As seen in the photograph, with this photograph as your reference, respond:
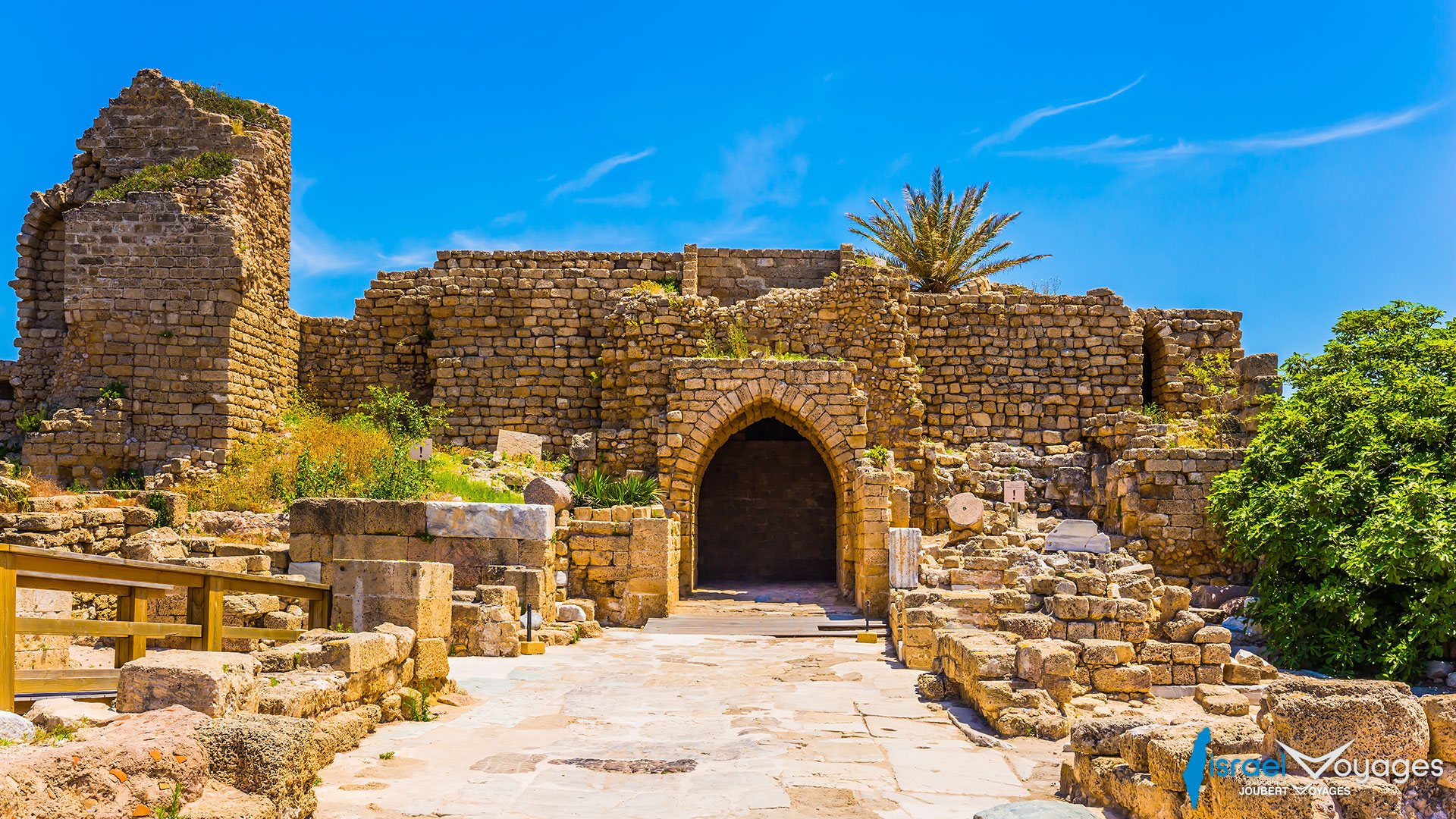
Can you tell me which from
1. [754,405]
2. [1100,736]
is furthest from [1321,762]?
[754,405]

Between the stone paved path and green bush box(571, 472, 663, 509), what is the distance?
220 inches

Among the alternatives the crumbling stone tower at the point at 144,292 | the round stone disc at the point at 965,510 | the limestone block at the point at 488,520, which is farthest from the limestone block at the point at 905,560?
the crumbling stone tower at the point at 144,292

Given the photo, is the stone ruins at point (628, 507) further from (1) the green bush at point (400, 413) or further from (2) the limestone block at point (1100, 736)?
(1) the green bush at point (400, 413)

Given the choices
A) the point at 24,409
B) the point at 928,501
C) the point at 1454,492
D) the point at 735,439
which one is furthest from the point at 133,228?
the point at 1454,492

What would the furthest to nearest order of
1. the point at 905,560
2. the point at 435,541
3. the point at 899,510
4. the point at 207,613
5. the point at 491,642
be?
the point at 899,510 → the point at 905,560 → the point at 435,541 → the point at 491,642 → the point at 207,613

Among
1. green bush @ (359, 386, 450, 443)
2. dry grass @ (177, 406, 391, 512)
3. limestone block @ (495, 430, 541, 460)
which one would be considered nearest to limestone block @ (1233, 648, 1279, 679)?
dry grass @ (177, 406, 391, 512)

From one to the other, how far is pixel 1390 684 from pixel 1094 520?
13542mm

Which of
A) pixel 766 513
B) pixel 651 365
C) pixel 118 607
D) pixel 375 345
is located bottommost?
pixel 118 607

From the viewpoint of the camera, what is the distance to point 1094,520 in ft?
57.7

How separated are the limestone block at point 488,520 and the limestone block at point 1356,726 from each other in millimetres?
8977

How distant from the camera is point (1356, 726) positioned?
411 cm

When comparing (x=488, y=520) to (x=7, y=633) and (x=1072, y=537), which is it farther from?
(x=1072, y=537)

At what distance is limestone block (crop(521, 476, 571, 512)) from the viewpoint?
1387cm

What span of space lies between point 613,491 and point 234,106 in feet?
32.0
